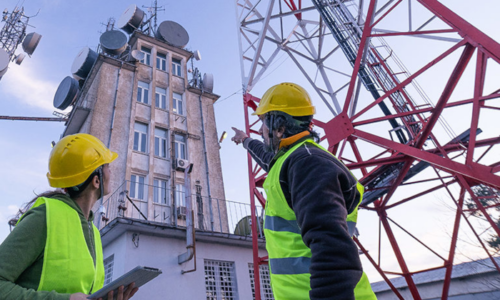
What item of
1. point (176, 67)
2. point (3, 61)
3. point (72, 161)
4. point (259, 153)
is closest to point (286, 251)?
point (72, 161)

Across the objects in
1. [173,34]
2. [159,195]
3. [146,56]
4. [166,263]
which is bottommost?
[166,263]

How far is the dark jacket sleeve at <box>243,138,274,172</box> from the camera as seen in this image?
362 cm

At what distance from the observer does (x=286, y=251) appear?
1771mm

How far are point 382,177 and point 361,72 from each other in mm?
2577

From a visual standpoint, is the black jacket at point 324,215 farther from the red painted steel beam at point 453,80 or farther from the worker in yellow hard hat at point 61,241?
the red painted steel beam at point 453,80

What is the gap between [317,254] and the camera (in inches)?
53.6

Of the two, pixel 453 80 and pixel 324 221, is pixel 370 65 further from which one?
pixel 324 221

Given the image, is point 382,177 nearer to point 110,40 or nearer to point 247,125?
point 247,125

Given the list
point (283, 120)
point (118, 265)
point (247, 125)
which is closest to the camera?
point (283, 120)

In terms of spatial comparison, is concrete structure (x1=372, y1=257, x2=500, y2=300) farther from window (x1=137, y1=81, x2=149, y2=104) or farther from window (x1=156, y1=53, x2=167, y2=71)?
window (x1=156, y1=53, x2=167, y2=71)

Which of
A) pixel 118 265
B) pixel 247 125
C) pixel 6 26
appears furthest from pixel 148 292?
pixel 6 26

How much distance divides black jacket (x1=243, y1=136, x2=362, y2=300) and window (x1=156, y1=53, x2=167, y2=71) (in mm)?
18676

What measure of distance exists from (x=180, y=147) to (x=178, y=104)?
3.07m

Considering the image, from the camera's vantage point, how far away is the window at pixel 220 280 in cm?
1036
